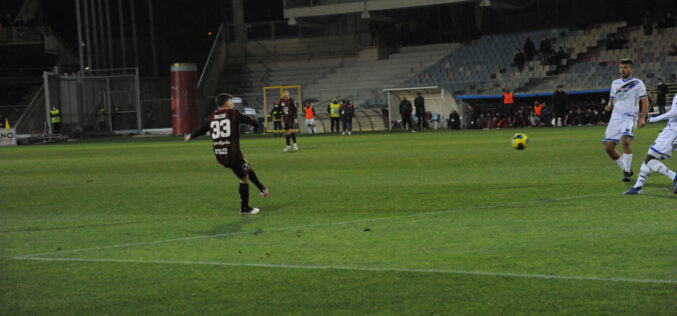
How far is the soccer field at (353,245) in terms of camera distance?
227 inches

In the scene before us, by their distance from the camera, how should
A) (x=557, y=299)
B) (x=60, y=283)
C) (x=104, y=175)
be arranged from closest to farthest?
1. (x=557, y=299)
2. (x=60, y=283)
3. (x=104, y=175)

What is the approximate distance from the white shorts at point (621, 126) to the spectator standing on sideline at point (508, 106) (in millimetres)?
26626

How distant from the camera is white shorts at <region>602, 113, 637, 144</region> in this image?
1305 centimetres

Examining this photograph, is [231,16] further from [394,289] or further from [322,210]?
[394,289]

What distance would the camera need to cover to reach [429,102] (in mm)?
45188

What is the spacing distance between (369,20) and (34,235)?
157ft

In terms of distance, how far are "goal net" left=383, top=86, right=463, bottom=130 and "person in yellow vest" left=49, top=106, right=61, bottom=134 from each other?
17991 mm

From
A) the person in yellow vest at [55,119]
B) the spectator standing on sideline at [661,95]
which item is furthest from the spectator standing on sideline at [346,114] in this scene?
the person in yellow vest at [55,119]

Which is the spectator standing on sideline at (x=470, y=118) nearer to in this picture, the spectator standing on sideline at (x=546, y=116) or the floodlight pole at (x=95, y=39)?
the spectator standing on sideline at (x=546, y=116)

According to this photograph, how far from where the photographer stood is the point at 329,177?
53.2ft

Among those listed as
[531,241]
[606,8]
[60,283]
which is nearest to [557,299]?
[531,241]

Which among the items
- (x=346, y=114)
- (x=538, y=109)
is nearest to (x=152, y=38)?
(x=346, y=114)

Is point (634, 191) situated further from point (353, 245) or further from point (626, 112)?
point (353, 245)

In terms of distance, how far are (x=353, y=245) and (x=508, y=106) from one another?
33.3 m
